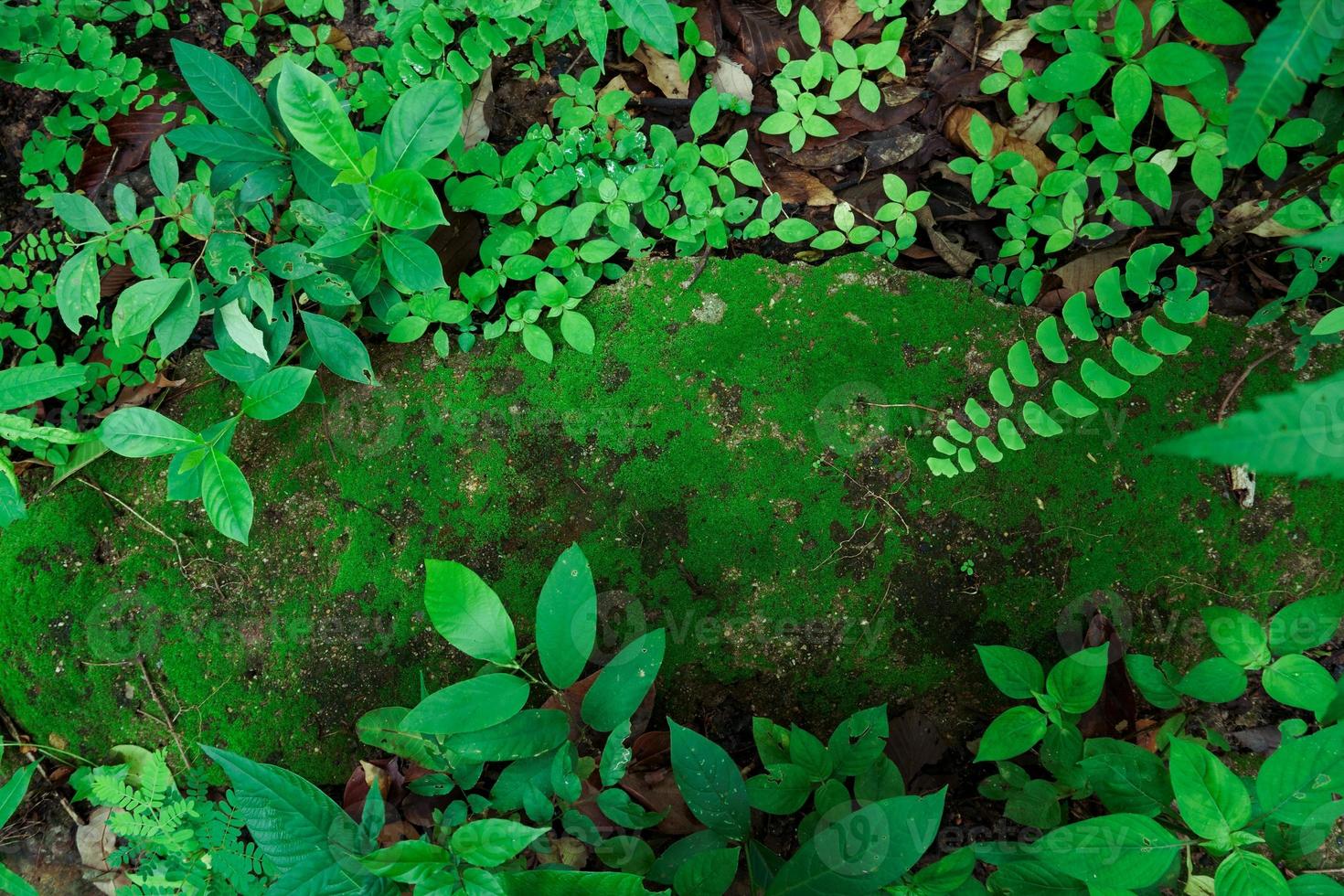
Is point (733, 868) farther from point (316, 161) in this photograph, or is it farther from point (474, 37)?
point (474, 37)

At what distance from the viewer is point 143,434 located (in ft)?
7.32

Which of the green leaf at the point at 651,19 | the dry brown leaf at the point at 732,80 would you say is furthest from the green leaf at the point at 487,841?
the dry brown leaf at the point at 732,80

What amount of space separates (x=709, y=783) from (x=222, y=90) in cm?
237

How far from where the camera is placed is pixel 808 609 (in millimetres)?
2393

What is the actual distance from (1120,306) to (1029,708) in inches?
47.5

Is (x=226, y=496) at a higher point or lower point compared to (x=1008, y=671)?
higher

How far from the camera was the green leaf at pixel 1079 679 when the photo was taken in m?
2.10

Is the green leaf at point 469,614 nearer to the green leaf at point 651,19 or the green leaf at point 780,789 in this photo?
the green leaf at point 780,789

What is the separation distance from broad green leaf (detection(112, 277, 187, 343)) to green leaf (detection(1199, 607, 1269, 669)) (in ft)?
10.2

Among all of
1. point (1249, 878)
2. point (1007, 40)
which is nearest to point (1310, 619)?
point (1249, 878)

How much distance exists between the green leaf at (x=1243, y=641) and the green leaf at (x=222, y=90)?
9.93 ft

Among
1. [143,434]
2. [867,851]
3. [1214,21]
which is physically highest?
[1214,21]

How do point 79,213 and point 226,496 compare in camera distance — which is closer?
point 226,496

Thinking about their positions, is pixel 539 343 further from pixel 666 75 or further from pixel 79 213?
pixel 79 213
